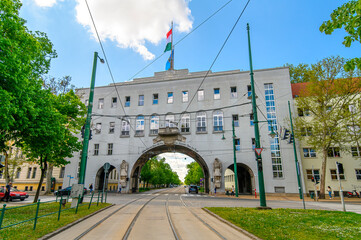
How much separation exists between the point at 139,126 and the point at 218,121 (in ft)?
41.0

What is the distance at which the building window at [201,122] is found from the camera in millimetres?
33344

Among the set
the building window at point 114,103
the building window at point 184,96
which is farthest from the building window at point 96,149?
the building window at point 184,96

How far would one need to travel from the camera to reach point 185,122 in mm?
34250

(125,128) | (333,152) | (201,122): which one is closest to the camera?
(333,152)

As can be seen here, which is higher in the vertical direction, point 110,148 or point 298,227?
point 110,148

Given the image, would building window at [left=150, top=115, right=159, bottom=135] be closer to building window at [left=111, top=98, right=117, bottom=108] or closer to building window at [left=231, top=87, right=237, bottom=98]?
building window at [left=111, top=98, right=117, bottom=108]

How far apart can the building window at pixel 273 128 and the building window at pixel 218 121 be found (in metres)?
6.56

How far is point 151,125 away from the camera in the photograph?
3516cm

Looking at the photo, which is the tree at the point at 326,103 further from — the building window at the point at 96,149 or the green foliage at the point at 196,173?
the green foliage at the point at 196,173

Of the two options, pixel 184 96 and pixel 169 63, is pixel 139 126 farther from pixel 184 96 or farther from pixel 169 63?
pixel 169 63

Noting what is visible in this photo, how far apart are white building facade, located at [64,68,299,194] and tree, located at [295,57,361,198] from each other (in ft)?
14.3

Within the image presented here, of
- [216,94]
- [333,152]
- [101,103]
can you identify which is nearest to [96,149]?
[101,103]

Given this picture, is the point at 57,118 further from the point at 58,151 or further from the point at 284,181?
the point at 284,181

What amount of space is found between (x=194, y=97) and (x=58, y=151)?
2172 centimetres
